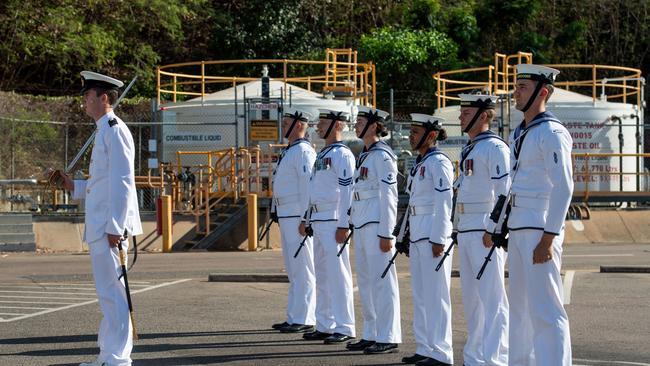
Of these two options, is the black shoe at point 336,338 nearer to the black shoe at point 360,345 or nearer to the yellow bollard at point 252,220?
the black shoe at point 360,345

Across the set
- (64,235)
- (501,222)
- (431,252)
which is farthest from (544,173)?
(64,235)

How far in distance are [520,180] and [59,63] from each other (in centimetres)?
3115

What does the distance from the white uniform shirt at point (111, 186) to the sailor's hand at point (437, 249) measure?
2.44 meters

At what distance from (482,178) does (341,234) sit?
2244 millimetres

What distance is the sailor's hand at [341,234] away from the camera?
11734mm

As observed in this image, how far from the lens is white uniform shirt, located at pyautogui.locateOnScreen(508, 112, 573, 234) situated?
8078mm

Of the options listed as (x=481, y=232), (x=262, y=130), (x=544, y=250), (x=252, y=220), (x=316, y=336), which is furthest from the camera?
(x=262, y=130)

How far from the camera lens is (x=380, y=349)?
11.0 meters

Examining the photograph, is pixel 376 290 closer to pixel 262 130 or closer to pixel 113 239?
pixel 113 239

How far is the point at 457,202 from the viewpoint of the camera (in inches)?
396

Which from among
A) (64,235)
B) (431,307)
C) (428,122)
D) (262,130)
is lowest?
(64,235)

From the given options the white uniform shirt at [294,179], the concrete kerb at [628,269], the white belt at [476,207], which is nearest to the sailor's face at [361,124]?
the white uniform shirt at [294,179]

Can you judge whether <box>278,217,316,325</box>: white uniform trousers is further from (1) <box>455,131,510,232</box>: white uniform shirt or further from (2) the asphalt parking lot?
(1) <box>455,131,510,232</box>: white uniform shirt

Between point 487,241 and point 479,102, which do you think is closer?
point 487,241
